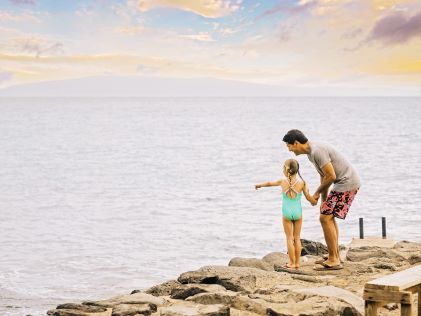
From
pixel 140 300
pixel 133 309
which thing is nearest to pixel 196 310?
pixel 133 309

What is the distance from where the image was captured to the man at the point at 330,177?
10086 mm

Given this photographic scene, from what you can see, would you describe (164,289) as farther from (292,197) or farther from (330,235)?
(330,235)

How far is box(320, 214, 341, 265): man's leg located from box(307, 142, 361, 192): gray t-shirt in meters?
0.43

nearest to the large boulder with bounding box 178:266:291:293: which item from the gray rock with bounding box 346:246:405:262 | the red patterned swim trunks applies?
the red patterned swim trunks

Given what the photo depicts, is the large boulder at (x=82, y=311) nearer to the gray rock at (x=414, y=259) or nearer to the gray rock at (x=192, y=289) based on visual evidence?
the gray rock at (x=192, y=289)

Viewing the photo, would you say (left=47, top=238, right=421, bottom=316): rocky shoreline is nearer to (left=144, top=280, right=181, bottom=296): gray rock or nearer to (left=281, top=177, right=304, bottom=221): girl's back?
(left=144, top=280, right=181, bottom=296): gray rock

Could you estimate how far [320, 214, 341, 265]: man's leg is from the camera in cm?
1072

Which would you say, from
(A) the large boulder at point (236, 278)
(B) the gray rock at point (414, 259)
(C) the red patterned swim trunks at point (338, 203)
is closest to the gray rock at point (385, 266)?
(B) the gray rock at point (414, 259)

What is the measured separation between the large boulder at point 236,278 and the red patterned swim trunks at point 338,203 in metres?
1.03

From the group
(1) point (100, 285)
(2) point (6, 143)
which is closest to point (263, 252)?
(1) point (100, 285)

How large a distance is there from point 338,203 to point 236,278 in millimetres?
1583

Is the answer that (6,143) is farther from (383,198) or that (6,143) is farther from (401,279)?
(401,279)

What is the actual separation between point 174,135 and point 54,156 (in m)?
34.1

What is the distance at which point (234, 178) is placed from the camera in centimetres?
4091
